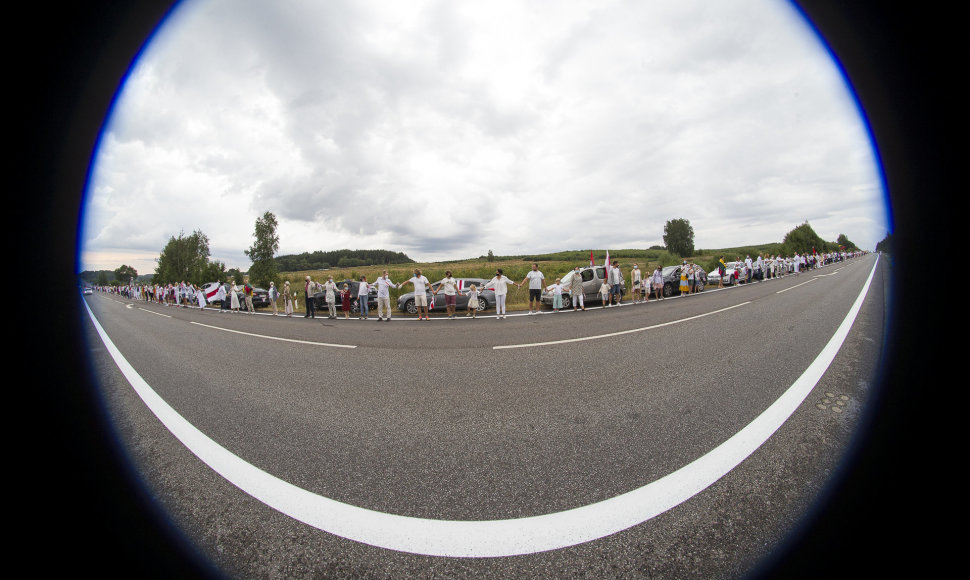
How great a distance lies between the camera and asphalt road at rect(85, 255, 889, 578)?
1393mm

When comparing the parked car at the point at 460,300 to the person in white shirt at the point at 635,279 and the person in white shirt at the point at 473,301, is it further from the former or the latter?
the person in white shirt at the point at 635,279

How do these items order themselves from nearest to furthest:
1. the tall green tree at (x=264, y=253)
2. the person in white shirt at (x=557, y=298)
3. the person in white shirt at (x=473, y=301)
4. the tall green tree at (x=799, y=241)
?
1. the person in white shirt at (x=473, y=301)
2. the person in white shirt at (x=557, y=298)
3. the tall green tree at (x=264, y=253)
4. the tall green tree at (x=799, y=241)

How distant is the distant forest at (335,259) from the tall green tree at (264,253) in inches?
2399

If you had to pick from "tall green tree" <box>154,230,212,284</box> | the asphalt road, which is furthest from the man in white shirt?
"tall green tree" <box>154,230,212,284</box>

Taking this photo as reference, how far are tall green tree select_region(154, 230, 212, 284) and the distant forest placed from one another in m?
40.6

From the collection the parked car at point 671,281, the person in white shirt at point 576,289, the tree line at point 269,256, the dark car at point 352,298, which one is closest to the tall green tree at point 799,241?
the tree line at point 269,256

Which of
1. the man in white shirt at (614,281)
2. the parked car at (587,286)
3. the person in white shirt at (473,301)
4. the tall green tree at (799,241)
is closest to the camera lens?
the person in white shirt at (473,301)

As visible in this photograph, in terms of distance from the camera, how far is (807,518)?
1.57 m

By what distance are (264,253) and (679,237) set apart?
7494cm

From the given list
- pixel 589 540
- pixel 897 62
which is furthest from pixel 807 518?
pixel 897 62

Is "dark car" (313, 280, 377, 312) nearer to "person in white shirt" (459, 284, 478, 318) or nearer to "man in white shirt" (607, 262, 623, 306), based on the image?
"person in white shirt" (459, 284, 478, 318)

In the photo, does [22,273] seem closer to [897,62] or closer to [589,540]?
[589,540]

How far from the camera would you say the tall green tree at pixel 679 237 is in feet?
220

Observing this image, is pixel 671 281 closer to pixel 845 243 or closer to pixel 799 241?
pixel 799 241
